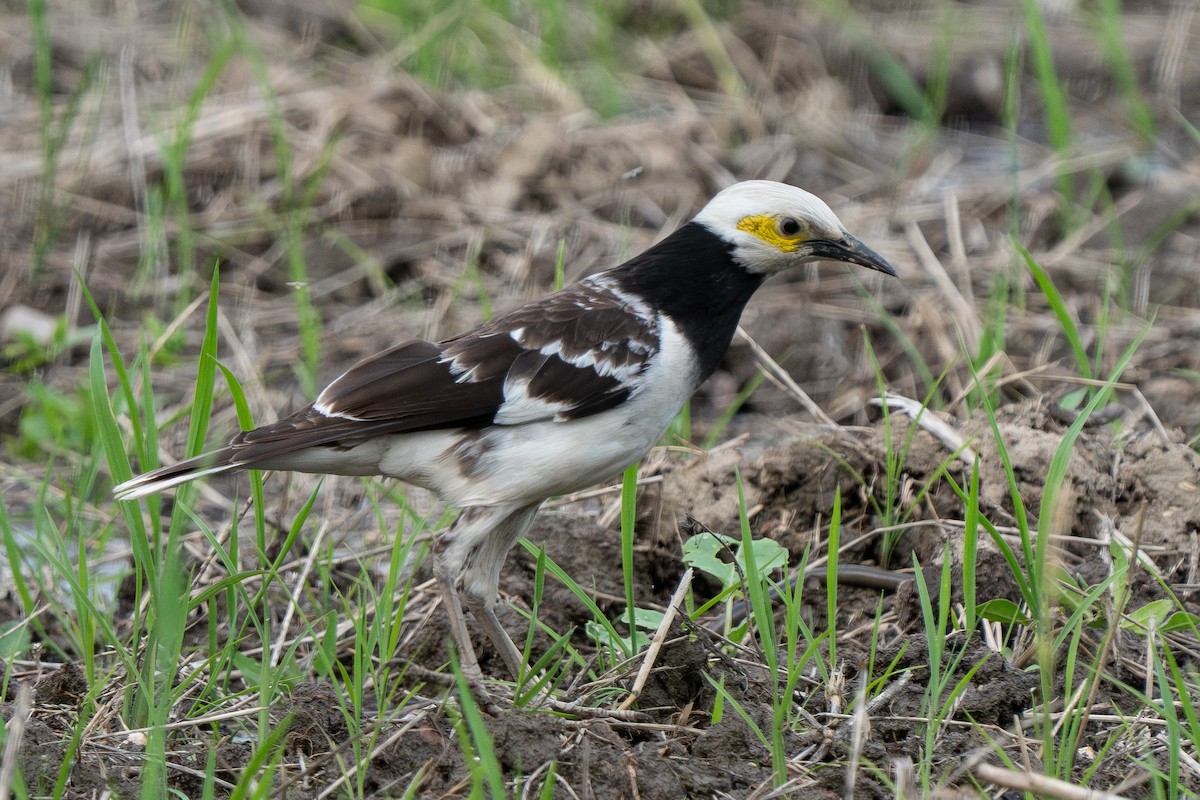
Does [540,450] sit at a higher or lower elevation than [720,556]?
higher

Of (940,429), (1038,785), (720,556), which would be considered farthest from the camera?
(940,429)

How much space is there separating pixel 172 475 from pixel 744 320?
3427 mm

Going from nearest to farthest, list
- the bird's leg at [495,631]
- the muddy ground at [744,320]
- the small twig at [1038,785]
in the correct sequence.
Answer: the small twig at [1038,785]
the muddy ground at [744,320]
the bird's leg at [495,631]

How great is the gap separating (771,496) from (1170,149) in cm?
501

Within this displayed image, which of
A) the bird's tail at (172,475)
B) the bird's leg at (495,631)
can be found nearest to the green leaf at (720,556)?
the bird's leg at (495,631)

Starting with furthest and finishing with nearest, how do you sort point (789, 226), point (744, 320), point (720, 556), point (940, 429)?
point (744, 320) → point (940, 429) → point (789, 226) → point (720, 556)

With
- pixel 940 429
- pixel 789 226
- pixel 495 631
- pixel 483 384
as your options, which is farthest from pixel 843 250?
pixel 495 631

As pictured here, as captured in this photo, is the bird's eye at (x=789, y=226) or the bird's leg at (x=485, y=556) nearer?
the bird's leg at (x=485, y=556)

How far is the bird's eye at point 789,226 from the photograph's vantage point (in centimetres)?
445

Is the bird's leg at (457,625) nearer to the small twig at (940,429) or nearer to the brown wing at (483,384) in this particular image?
the brown wing at (483,384)

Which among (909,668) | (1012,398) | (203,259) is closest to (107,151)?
(203,259)

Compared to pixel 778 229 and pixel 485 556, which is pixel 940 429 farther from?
pixel 485 556

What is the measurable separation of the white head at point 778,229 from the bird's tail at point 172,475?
172cm

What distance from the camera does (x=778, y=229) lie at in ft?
14.7
